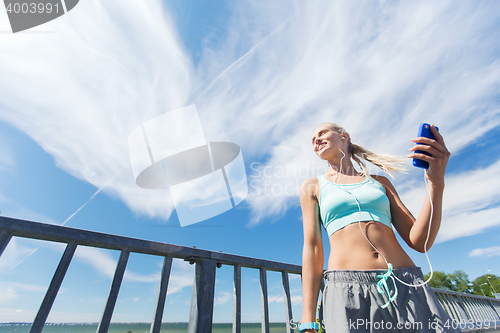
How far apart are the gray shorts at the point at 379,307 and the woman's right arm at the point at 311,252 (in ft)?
0.38

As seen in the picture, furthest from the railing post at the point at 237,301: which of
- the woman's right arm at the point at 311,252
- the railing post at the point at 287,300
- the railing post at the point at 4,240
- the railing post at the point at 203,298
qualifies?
the railing post at the point at 4,240

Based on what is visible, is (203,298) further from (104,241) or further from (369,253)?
(369,253)

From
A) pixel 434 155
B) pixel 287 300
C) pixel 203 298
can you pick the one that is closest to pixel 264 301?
pixel 287 300

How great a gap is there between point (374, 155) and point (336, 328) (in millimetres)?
1507

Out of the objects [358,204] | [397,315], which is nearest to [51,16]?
[358,204]

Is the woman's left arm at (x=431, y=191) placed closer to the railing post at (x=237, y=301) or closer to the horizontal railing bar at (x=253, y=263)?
the horizontal railing bar at (x=253, y=263)

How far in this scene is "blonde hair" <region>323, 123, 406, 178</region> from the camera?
1921 mm

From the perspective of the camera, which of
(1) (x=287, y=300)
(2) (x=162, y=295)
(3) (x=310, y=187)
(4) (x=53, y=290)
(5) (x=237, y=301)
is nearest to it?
(4) (x=53, y=290)

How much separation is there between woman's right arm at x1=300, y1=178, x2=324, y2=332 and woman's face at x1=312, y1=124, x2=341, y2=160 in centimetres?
30

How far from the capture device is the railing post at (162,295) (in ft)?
4.87

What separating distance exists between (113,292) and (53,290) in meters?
0.31

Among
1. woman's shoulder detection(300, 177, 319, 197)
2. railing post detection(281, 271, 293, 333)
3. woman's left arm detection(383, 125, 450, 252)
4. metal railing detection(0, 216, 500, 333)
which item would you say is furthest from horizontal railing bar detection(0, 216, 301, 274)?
woman's left arm detection(383, 125, 450, 252)

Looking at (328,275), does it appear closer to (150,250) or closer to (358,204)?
(358,204)

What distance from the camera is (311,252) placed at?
146 cm
